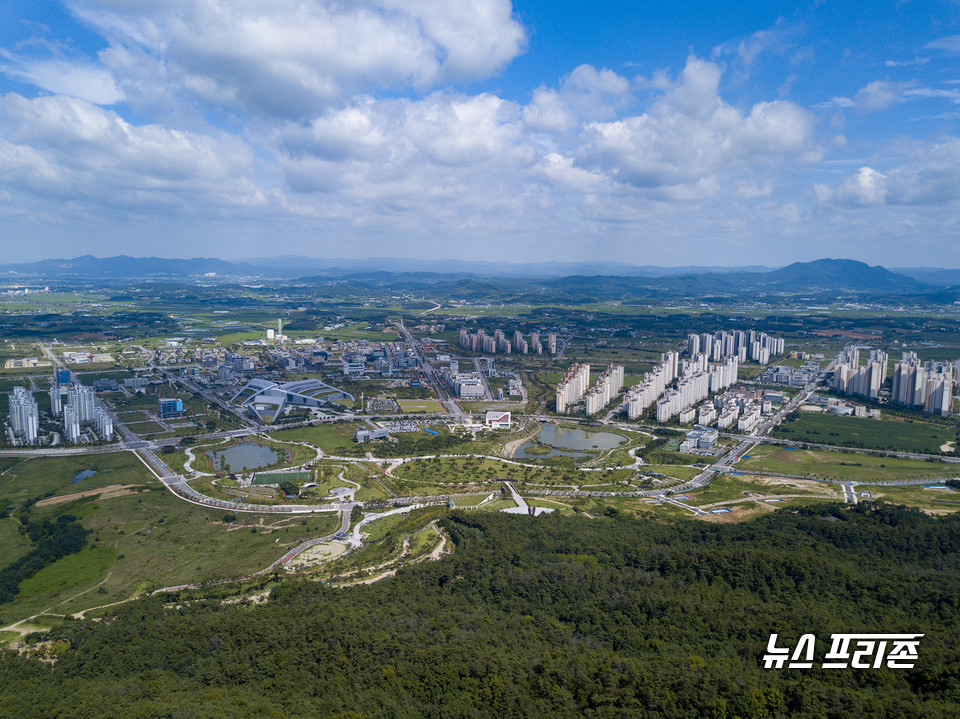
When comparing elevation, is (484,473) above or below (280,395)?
below

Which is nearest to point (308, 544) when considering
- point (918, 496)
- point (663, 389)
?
point (918, 496)

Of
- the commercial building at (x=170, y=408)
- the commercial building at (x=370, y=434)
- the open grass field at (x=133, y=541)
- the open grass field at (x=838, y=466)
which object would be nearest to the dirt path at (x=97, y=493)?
the open grass field at (x=133, y=541)

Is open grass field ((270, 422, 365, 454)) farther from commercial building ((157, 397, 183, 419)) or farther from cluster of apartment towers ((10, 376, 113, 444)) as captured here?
cluster of apartment towers ((10, 376, 113, 444))

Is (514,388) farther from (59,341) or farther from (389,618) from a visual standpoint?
(59,341)

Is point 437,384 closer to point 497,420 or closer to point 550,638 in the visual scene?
point 497,420

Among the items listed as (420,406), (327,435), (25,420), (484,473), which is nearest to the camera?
(484,473)

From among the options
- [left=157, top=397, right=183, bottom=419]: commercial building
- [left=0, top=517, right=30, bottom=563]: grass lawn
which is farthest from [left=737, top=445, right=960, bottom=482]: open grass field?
[left=157, top=397, right=183, bottom=419]: commercial building

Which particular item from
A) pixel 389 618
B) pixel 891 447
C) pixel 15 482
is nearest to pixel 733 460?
pixel 891 447
